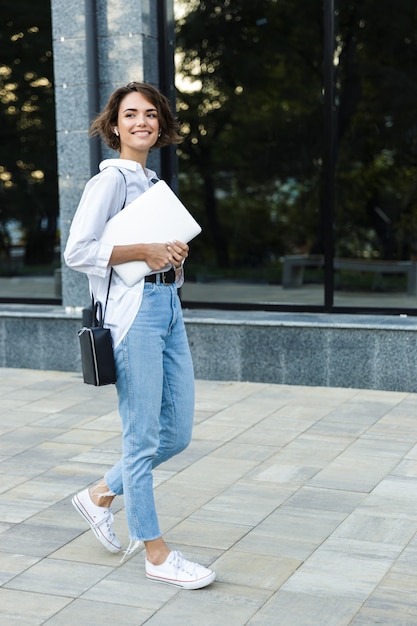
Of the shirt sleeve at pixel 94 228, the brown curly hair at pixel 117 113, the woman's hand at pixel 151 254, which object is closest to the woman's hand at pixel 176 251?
the woman's hand at pixel 151 254

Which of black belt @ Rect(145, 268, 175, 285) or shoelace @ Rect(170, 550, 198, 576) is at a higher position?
black belt @ Rect(145, 268, 175, 285)

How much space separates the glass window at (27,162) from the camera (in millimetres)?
9750

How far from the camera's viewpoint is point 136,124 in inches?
154

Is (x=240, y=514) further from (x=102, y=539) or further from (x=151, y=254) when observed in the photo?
(x=151, y=254)

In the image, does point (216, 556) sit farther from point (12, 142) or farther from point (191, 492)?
point (12, 142)

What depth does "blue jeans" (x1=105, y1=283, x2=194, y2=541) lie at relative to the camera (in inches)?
151

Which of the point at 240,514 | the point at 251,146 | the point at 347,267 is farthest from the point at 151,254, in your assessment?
the point at 251,146

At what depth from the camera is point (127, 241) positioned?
3.85 meters

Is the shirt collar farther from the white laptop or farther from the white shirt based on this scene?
the white laptop

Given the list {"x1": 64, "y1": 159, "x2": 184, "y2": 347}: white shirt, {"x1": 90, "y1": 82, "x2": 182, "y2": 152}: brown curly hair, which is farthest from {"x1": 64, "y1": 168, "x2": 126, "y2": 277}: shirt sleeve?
{"x1": 90, "y1": 82, "x2": 182, "y2": 152}: brown curly hair

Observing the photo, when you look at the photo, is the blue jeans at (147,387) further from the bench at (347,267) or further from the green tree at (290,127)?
the green tree at (290,127)

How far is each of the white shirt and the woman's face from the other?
0.08m

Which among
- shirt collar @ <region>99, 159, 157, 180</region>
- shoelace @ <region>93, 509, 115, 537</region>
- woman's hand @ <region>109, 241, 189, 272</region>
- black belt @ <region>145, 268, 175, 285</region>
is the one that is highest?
shirt collar @ <region>99, 159, 157, 180</region>

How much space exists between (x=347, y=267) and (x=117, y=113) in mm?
5657
